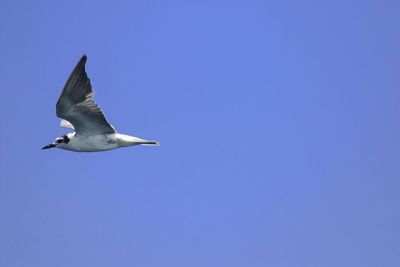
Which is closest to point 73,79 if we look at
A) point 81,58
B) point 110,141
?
point 81,58

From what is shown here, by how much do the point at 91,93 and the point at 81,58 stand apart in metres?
1.30

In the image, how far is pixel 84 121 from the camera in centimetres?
2122

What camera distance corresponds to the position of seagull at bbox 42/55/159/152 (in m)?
20.3

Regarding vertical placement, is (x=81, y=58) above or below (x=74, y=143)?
above

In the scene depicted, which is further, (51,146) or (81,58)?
(51,146)

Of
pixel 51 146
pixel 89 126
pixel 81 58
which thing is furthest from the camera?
pixel 51 146

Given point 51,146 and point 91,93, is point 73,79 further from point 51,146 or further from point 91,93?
point 51,146

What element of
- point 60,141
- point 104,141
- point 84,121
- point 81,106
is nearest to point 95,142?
point 104,141

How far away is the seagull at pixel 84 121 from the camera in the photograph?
66.6 feet

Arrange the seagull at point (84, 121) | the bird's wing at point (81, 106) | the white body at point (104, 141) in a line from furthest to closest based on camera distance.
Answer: the white body at point (104, 141), the seagull at point (84, 121), the bird's wing at point (81, 106)

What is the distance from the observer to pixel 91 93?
67.8 ft

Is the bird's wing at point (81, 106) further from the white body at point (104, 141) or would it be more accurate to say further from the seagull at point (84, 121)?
the white body at point (104, 141)

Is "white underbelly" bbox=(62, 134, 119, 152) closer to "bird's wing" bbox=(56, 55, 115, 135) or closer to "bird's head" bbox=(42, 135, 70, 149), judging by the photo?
"bird's wing" bbox=(56, 55, 115, 135)

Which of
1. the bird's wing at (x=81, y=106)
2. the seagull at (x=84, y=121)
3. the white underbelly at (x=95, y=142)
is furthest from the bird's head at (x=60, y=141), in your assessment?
the bird's wing at (x=81, y=106)
